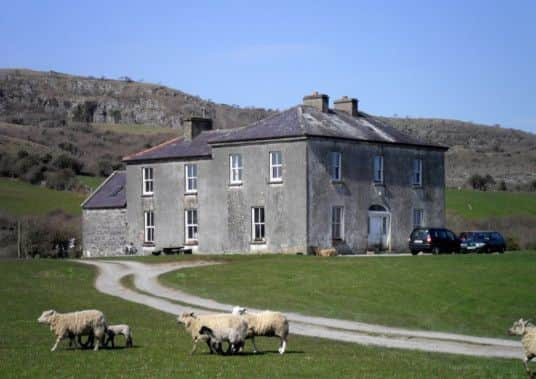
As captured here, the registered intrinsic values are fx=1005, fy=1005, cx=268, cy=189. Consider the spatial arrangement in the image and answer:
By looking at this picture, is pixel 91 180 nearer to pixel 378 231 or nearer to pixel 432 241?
pixel 378 231

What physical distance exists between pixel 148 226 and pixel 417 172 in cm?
1708

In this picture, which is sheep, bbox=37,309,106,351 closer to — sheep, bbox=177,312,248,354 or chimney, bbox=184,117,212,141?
sheep, bbox=177,312,248,354

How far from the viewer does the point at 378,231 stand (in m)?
57.9

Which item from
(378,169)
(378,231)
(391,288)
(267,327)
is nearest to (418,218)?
(378,231)

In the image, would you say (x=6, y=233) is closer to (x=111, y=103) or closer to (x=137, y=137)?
(x=137, y=137)

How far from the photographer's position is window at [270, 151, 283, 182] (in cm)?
5503

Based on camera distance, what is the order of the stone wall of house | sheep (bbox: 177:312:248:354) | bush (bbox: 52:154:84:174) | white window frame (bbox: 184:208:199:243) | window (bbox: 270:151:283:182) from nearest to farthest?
sheep (bbox: 177:312:248:354)
window (bbox: 270:151:283:182)
white window frame (bbox: 184:208:199:243)
the stone wall of house
bush (bbox: 52:154:84:174)

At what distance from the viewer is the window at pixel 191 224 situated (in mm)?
60062

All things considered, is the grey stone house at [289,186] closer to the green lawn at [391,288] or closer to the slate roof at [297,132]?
the slate roof at [297,132]

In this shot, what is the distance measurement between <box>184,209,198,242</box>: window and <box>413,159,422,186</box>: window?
44.3 ft

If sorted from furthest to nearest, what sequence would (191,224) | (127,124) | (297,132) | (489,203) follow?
(127,124) < (489,203) < (191,224) < (297,132)

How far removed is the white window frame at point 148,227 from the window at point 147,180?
1381mm

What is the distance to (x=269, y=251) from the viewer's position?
180ft

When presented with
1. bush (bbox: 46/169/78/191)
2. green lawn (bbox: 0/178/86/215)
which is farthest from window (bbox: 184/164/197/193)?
bush (bbox: 46/169/78/191)
